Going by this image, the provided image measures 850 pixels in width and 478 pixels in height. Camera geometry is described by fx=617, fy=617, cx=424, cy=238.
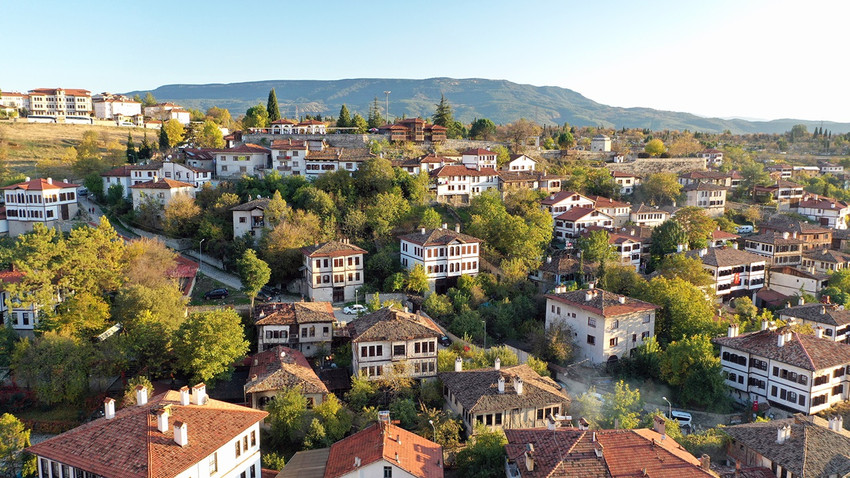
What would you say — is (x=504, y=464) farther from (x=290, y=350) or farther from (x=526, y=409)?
(x=290, y=350)

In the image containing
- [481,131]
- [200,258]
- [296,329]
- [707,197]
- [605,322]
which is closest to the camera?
[296,329]

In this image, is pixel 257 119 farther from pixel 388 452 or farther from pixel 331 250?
pixel 388 452

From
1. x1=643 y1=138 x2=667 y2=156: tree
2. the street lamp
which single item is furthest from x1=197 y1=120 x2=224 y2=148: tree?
x1=643 y1=138 x2=667 y2=156: tree

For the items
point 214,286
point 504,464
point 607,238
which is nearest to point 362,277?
point 214,286

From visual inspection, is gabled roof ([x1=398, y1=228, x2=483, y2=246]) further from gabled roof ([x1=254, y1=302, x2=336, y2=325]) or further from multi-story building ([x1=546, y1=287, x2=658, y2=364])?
gabled roof ([x1=254, y1=302, x2=336, y2=325])

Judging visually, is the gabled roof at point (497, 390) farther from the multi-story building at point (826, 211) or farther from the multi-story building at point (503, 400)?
the multi-story building at point (826, 211)

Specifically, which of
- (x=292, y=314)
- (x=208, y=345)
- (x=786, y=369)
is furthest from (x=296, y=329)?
(x=786, y=369)
